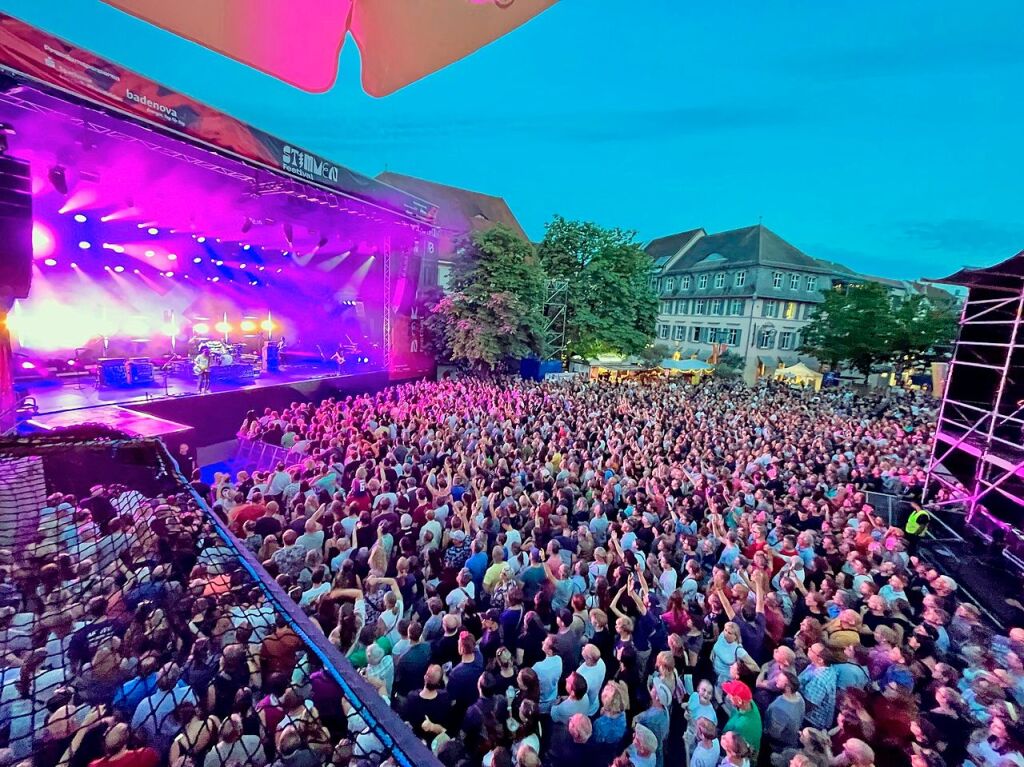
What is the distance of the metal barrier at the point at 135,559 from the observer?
7.95ft

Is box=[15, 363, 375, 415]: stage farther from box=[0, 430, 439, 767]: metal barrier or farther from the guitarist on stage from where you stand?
box=[0, 430, 439, 767]: metal barrier

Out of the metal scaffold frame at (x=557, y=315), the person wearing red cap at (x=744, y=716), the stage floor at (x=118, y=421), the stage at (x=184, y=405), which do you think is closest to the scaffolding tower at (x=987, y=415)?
the person wearing red cap at (x=744, y=716)

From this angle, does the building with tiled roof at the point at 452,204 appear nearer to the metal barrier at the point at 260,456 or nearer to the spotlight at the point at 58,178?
the metal barrier at the point at 260,456

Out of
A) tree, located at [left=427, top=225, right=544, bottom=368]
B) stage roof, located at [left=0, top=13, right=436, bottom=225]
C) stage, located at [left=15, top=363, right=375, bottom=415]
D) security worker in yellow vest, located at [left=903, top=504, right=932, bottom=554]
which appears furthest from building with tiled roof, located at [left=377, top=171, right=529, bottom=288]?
security worker in yellow vest, located at [left=903, top=504, right=932, bottom=554]

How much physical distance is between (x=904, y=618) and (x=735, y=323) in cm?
3402

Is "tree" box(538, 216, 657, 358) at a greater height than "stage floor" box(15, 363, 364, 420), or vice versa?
"tree" box(538, 216, 657, 358)

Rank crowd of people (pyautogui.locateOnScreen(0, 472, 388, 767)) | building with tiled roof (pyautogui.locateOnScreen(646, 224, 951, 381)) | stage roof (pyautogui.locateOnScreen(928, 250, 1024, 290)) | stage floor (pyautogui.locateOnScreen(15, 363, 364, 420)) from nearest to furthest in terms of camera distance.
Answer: crowd of people (pyautogui.locateOnScreen(0, 472, 388, 767)), stage roof (pyautogui.locateOnScreen(928, 250, 1024, 290)), stage floor (pyautogui.locateOnScreen(15, 363, 364, 420)), building with tiled roof (pyautogui.locateOnScreen(646, 224, 951, 381))

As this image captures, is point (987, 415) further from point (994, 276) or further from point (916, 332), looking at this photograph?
point (916, 332)

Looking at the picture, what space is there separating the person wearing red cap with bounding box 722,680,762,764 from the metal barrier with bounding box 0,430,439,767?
2273 millimetres

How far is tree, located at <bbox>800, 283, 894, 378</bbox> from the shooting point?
23.7 m

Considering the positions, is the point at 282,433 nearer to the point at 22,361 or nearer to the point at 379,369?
the point at 379,369

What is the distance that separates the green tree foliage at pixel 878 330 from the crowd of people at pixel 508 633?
21128mm

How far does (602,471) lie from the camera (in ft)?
26.1

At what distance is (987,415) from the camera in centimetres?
684
